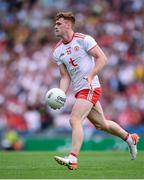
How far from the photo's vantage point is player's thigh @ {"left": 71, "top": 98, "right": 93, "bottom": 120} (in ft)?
37.6

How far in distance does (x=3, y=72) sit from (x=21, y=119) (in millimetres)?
2791

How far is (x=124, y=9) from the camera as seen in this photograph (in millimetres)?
24797

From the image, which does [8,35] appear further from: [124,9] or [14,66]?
[124,9]

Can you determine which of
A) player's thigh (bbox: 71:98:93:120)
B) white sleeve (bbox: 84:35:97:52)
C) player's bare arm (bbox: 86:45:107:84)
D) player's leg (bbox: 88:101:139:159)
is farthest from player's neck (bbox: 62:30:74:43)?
player's leg (bbox: 88:101:139:159)

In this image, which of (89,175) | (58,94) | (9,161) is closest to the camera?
(89,175)

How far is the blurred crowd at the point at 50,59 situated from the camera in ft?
71.3

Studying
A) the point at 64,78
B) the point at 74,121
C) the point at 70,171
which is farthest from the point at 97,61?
the point at 70,171

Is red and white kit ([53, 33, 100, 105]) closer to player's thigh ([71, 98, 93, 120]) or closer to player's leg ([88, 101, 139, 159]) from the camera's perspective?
player's thigh ([71, 98, 93, 120])

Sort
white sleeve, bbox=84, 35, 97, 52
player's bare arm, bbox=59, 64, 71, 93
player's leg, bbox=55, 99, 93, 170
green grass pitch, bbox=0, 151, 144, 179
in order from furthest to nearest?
player's bare arm, bbox=59, 64, 71, 93
white sleeve, bbox=84, 35, 97, 52
player's leg, bbox=55, 99, 93, 170
green grass pitch, bbox=0, 151, 144, 179

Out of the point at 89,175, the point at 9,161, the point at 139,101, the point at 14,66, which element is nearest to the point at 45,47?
the point at 14,66

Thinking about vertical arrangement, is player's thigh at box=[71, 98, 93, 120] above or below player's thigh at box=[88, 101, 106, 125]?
below

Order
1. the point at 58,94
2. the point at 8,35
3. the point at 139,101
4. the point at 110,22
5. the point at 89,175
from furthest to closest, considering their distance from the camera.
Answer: the point at 8,35 → the point at 110,22 → the point at 139,101 → the point at 58,94 → the point at 89,175

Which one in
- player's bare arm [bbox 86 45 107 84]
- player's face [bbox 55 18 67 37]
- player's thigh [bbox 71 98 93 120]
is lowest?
player's thigh [bbox 71 98 93 120]

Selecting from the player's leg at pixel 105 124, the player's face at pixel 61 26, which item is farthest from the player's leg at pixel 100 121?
the player's face at pixel 61 26
